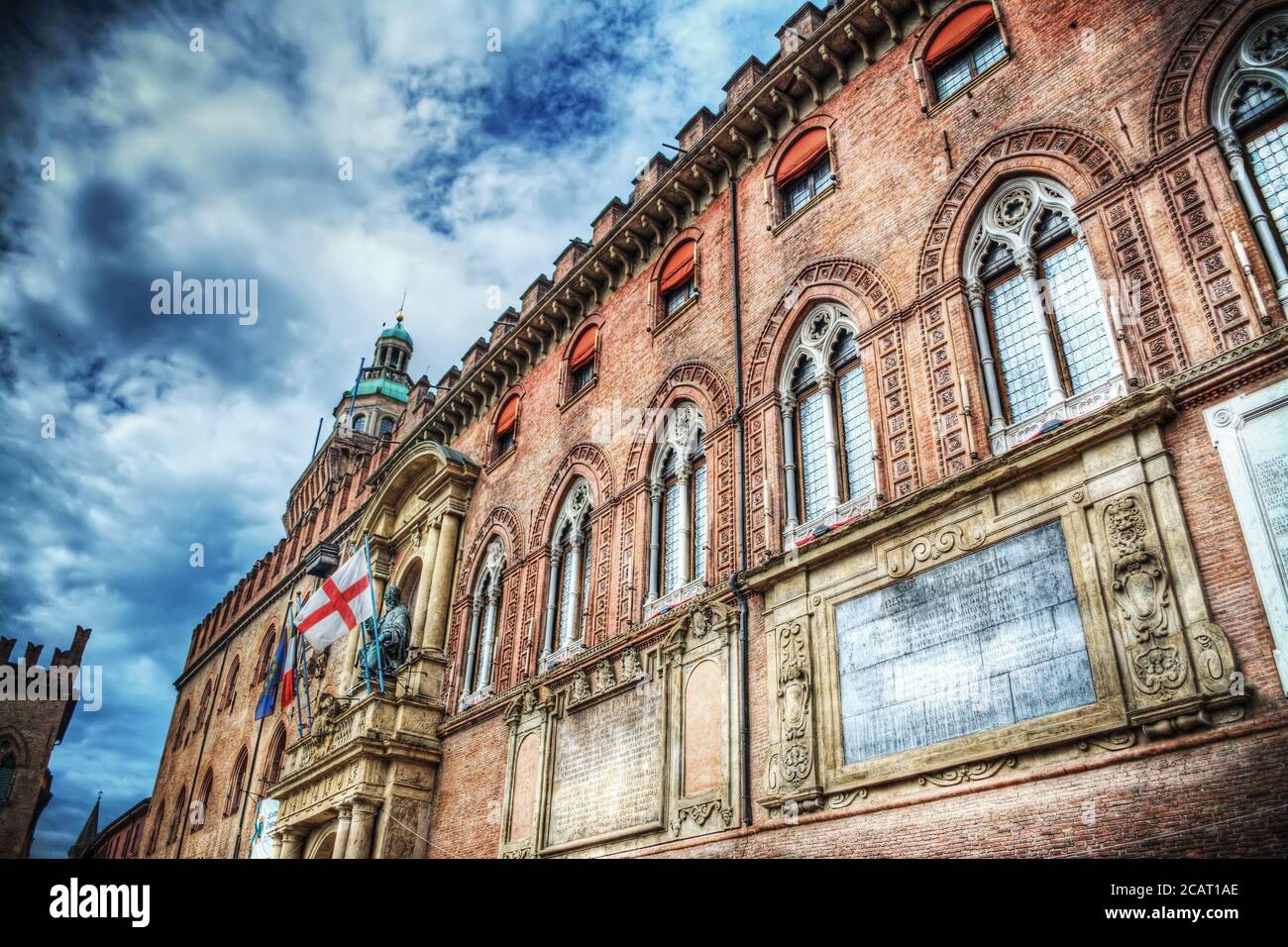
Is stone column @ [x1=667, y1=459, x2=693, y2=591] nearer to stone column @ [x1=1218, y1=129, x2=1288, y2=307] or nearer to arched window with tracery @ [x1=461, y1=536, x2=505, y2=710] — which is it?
arched window with tracery @ [x1=461, y1=536, x2=505, y2=710]

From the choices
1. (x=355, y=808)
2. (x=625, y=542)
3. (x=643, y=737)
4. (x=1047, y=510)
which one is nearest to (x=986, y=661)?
(x=1047, y=510)

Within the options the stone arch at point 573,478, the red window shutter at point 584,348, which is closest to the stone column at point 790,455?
the stone arch at point 573,478

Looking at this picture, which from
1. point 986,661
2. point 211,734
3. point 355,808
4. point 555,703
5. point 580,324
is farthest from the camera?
point 211,734

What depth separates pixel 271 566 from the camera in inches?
1328

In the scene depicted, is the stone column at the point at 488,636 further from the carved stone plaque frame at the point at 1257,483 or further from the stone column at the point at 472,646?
the carved stone plaque frame at the point at 1257,483

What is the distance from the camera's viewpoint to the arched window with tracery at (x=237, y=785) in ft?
88.2

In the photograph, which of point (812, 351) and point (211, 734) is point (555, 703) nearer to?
point (812, 351)

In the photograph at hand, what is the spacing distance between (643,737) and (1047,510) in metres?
6.31

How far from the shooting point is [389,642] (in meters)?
20.1

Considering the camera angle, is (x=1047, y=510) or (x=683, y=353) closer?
(x=1047, y=510)

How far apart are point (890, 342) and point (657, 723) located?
5.80m

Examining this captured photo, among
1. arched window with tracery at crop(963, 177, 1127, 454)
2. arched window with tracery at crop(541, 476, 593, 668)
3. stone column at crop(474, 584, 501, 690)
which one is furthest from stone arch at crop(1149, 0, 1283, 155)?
stone column at crop(474, 584, 501, 690)

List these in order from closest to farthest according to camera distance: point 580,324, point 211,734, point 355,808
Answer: point 355,808 → point 580,324 → point 211,734

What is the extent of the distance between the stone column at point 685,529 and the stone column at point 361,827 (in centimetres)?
764
